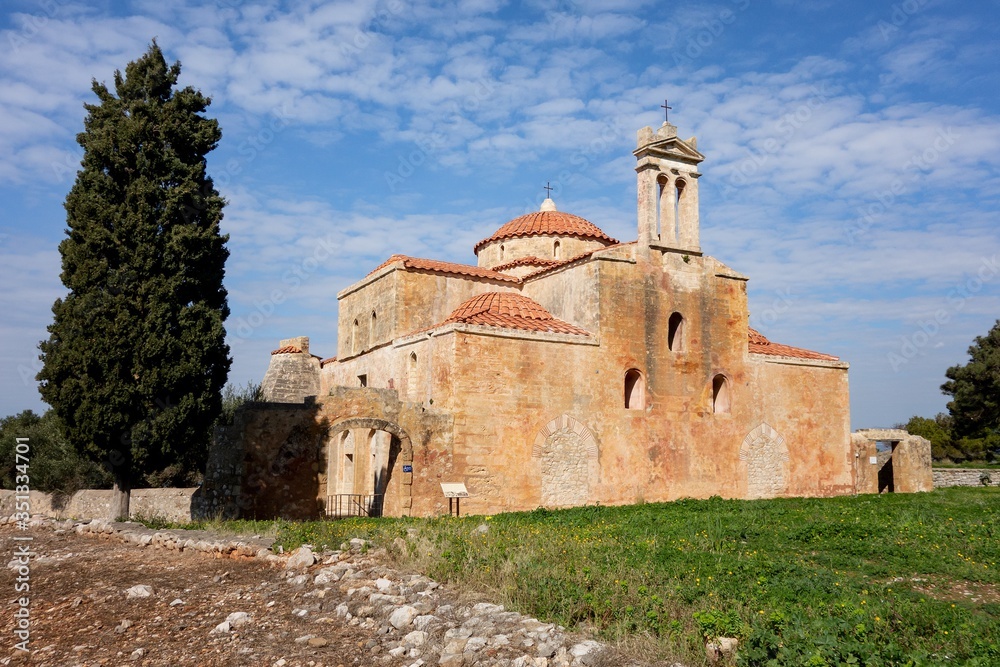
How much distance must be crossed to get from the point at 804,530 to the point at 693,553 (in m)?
3.32

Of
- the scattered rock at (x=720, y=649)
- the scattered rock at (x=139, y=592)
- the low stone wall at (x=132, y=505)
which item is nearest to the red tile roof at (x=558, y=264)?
the low stone wall at (x=132, y=505)

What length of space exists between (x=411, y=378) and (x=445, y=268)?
13.3 ft

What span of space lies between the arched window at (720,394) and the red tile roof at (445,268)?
6.24 metres

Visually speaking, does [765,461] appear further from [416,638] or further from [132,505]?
[416,638]

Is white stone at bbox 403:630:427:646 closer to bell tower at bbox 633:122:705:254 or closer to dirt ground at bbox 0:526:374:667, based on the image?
dirt ground at bbox 0:526:374:667

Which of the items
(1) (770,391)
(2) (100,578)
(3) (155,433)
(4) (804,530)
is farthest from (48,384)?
(1) (770,391)

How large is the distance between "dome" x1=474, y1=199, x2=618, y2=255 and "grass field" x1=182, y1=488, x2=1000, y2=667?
1114 centimetres

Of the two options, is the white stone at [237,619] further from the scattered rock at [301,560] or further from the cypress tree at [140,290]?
the cypress tree at [140,290]

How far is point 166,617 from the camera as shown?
765 centimetres

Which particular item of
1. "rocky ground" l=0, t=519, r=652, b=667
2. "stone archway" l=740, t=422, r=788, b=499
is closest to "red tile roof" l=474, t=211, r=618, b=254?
"stone archway" l=740, t=422, r=788, b=499

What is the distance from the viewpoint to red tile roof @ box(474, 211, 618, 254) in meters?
23.0

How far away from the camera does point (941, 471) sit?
28.5 metres

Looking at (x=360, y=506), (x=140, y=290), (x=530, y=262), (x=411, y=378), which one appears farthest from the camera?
(x=530, y=262)

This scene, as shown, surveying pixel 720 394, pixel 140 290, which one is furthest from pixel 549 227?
pixel 140 290
